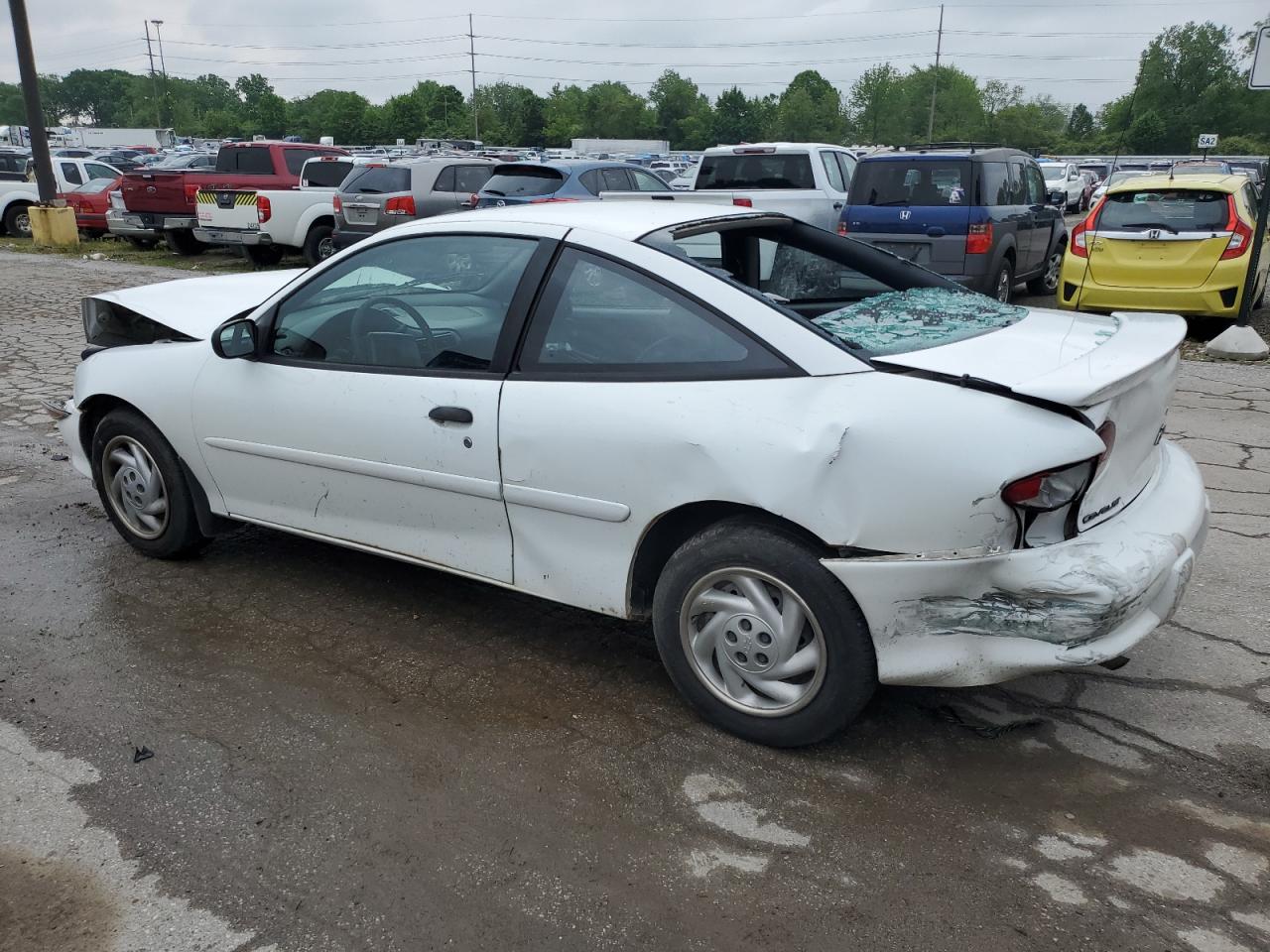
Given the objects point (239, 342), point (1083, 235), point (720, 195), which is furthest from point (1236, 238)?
point (239, 342)

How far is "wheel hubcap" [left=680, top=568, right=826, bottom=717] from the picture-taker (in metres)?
2.95

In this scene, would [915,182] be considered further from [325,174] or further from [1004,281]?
[325,174]

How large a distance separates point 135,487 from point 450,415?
1924 millimetres

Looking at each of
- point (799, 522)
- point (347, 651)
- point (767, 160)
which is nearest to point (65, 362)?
point (347, 651)

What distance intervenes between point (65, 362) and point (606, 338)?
25.2 ft

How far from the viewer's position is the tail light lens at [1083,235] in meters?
10.0

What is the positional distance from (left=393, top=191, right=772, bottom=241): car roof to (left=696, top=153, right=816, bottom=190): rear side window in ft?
27.9

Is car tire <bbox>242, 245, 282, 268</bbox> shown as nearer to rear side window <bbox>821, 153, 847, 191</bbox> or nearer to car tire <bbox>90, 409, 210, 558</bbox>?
rear side window <bbox>821, 153, 847, 191</bbox>

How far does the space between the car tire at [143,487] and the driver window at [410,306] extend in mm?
832

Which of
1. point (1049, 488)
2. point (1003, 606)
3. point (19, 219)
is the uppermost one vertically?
point (1049, 488)

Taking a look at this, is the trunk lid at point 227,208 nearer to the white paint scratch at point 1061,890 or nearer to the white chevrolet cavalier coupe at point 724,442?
the white chevrolet cavalier coupe at point 724,442

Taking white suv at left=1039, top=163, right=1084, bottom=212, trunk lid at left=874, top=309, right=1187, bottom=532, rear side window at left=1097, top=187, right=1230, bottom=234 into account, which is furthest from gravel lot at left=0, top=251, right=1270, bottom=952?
white suv at left=1039, top=163, right=1084, bottom=212

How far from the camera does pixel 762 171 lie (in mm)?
12172

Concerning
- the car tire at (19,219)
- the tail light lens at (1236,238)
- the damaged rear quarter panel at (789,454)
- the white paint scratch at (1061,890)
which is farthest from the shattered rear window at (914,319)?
the car tire at (19,219)
